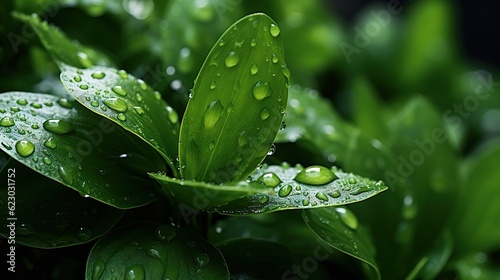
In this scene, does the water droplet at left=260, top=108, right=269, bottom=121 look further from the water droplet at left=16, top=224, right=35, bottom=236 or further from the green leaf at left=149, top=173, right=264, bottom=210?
the water droplet at left=16, top=224, right=35, bottom=236

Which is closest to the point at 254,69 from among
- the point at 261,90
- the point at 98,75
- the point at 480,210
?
the point at 261,90

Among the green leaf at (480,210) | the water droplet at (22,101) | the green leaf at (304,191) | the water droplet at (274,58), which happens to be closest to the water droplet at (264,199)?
the green leaf at (304,191)

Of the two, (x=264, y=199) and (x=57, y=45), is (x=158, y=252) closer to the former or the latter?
(x=264, y=199)

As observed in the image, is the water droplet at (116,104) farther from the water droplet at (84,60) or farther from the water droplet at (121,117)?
the water droplet at (84,60)

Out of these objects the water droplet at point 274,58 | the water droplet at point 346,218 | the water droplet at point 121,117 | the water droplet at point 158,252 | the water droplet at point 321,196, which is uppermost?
the water droplet at point 274,58

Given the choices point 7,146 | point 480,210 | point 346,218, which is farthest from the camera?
point 480,210

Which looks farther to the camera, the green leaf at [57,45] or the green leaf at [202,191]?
the green leaf at [57,45]

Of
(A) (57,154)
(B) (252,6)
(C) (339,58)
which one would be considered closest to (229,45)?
(A) (57,154)
